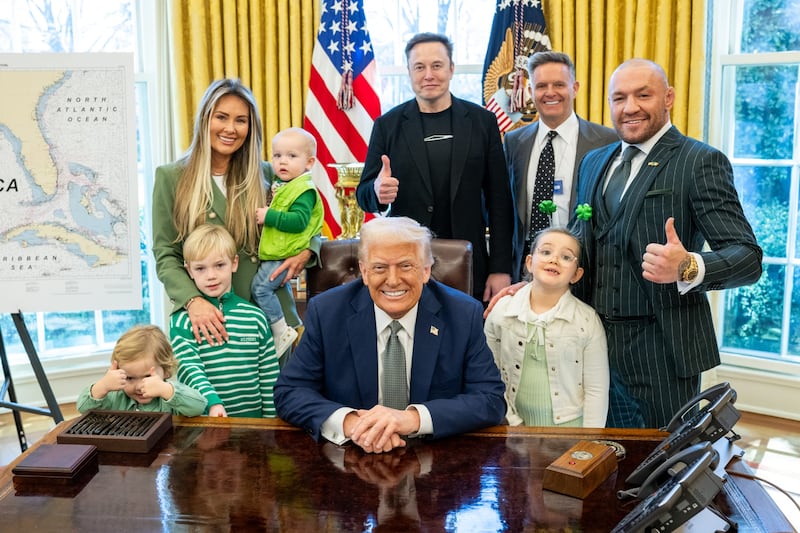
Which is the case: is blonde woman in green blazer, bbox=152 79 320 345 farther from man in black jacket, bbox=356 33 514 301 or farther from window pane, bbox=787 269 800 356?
window pane, bbox=787 269 800 356

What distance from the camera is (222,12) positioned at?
4551 mm

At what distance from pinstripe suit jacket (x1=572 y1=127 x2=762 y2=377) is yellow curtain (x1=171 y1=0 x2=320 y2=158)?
2700 mm

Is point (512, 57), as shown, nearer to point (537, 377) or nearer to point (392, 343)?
point (537, 377)

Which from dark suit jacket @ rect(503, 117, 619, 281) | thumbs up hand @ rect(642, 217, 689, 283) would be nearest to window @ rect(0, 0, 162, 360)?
dark suit jacket @ rect(503, 117, 619, 281)

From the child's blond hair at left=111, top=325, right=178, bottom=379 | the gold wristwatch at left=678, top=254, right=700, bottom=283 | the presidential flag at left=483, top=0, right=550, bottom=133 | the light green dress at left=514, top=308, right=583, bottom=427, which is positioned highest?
the presidential flag at left=483, top=0, right=550, bottom=133

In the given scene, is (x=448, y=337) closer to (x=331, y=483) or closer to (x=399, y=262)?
(x=399, y=262)

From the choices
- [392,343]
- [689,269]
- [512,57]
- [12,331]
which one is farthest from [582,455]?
[12,331]

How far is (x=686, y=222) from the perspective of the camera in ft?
7.77

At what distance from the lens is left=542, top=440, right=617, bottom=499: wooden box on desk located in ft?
5.17

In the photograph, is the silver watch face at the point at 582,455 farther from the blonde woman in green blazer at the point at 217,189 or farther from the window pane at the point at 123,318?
the window pane at the point at 123,318

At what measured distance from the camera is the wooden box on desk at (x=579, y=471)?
1575 mm

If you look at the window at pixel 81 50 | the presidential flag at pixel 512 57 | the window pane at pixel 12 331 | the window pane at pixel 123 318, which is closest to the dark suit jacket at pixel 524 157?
the presidential flag at pixel 512 57

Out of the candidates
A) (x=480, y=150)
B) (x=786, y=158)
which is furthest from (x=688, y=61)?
(x=480, y=150)

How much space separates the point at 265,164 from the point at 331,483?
1.60m
